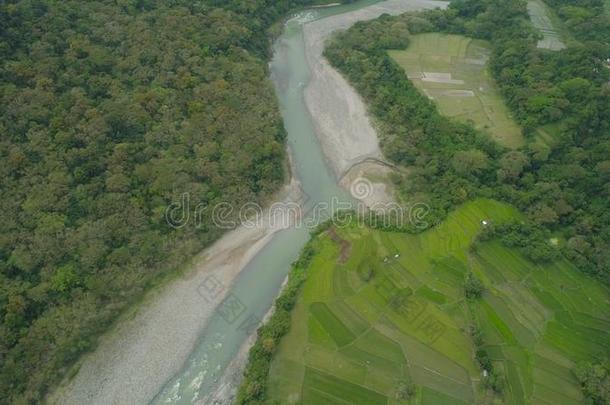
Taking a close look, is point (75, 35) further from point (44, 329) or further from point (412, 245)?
point (412, 245)

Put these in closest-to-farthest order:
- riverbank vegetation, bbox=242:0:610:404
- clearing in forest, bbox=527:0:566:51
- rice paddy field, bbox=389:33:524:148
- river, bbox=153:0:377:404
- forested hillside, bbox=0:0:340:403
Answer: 1. riverbank vegetation, bbox=242:0:610:404
2. forested hillside, bbox=0:0:340:403
3. river, bbox=153:0:377:404
4. rice paddy field, bbox=389:33:524:148
5. clearing in forest, bbox=527:0:566:51

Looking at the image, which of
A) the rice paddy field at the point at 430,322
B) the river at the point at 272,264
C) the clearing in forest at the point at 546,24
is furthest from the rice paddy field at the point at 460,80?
the river at the point at 272,264

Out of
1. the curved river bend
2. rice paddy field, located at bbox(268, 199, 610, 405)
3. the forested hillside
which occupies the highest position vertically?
the forested hillside

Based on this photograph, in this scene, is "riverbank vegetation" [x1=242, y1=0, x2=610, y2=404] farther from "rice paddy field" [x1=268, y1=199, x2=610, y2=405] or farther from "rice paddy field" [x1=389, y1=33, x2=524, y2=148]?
"rice paddy field" [x1=389, y1=33, x2=524, y2=148]

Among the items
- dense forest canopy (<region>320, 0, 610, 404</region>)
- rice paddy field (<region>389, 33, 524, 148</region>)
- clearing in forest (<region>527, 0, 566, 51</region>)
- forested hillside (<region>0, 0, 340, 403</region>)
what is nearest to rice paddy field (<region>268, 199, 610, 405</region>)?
dense forest canopy (<region>320, 0, 610, 404</region>)

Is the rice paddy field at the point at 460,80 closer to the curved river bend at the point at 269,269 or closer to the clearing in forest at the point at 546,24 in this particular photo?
the clearing in forest at the point at 546,24

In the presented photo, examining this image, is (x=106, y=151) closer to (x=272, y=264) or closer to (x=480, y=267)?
(x=272, y=264)

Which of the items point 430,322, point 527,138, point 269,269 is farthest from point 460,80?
point 269,269

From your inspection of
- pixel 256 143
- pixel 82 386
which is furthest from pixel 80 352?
pixel 256 143
